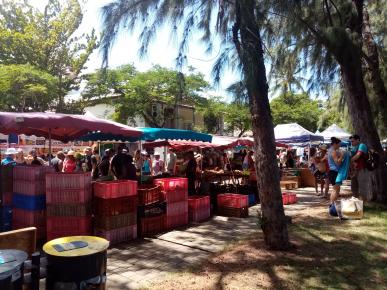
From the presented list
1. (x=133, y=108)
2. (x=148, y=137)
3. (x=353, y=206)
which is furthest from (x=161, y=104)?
(x=353, y=206)

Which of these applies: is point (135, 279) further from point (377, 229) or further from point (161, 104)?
point (161, 104)

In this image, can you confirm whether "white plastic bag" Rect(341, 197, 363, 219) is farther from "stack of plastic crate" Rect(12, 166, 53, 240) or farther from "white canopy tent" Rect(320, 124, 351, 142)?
"white canopy tent" Rect(320, 124, 351, 142)

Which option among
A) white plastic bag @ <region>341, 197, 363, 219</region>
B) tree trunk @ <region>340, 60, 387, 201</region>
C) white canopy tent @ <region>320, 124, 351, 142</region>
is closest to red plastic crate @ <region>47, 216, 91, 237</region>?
white plastic bag @ <region>341, 197, 363, 219</region>

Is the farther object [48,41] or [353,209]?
[48,41]

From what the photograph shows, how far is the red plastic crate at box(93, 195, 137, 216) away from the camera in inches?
238

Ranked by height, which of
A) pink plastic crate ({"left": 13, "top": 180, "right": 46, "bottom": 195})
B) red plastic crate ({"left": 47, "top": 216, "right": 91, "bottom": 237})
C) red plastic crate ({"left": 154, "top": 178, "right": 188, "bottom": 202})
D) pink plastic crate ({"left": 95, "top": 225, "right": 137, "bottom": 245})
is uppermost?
pink plastic crate ({"left": 13, "top": 180, "right": 46, "bottom": 195})

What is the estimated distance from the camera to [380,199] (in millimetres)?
9102

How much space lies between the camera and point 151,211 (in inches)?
277

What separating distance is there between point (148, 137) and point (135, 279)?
4.34 m

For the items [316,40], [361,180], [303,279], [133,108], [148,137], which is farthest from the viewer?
[133,108]

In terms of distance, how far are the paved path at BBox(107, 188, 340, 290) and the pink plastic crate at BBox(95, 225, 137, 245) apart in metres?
0.16

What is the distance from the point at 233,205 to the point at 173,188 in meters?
1.92

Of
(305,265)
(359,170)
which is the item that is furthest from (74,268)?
(359,170)

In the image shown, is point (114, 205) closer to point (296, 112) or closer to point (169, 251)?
point (169, 251)
